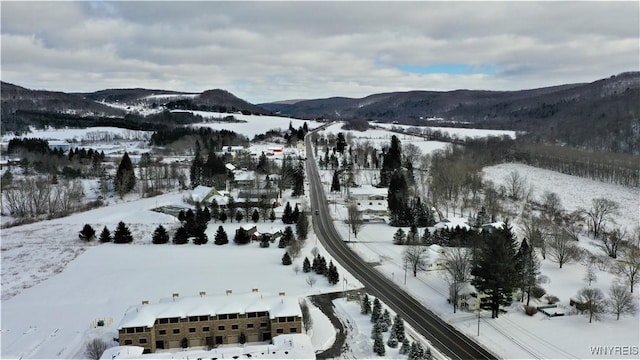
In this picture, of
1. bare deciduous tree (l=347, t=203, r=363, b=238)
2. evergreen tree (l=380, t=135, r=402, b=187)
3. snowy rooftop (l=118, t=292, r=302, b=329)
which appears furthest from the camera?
evergreen tree (l=380, t=135, r=402, b=187)

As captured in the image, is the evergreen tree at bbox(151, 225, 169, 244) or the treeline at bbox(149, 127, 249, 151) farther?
the treeline at bbox(149, 127, 249, 151)

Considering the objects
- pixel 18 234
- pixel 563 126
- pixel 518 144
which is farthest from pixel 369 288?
pixel 563 126

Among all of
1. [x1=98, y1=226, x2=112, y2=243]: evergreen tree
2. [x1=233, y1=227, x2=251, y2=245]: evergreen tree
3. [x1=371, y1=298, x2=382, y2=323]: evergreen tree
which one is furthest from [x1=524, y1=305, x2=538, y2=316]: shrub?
[x1=98, y1=226, x2=112, y2=243]: evergreen tree

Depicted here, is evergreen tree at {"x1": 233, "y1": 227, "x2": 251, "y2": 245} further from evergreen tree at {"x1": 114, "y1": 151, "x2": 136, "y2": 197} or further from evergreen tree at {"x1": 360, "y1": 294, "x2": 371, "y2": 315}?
evergreen tree at {"x1": 114, "y1": 151, "x2": 136, "y2": 197}

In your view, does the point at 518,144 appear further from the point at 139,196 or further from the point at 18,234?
the point at 18,234

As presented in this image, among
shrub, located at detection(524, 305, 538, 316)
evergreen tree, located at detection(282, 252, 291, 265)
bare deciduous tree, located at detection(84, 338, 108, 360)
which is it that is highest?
evergreen tree, located at detection(282, 252, 291, 265)

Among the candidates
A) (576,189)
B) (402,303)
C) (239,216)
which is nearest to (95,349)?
(402,303)

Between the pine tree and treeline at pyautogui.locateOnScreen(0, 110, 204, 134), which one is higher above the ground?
treeline at pyautogui.locateOnScreen(0, 110, 204, 134)
